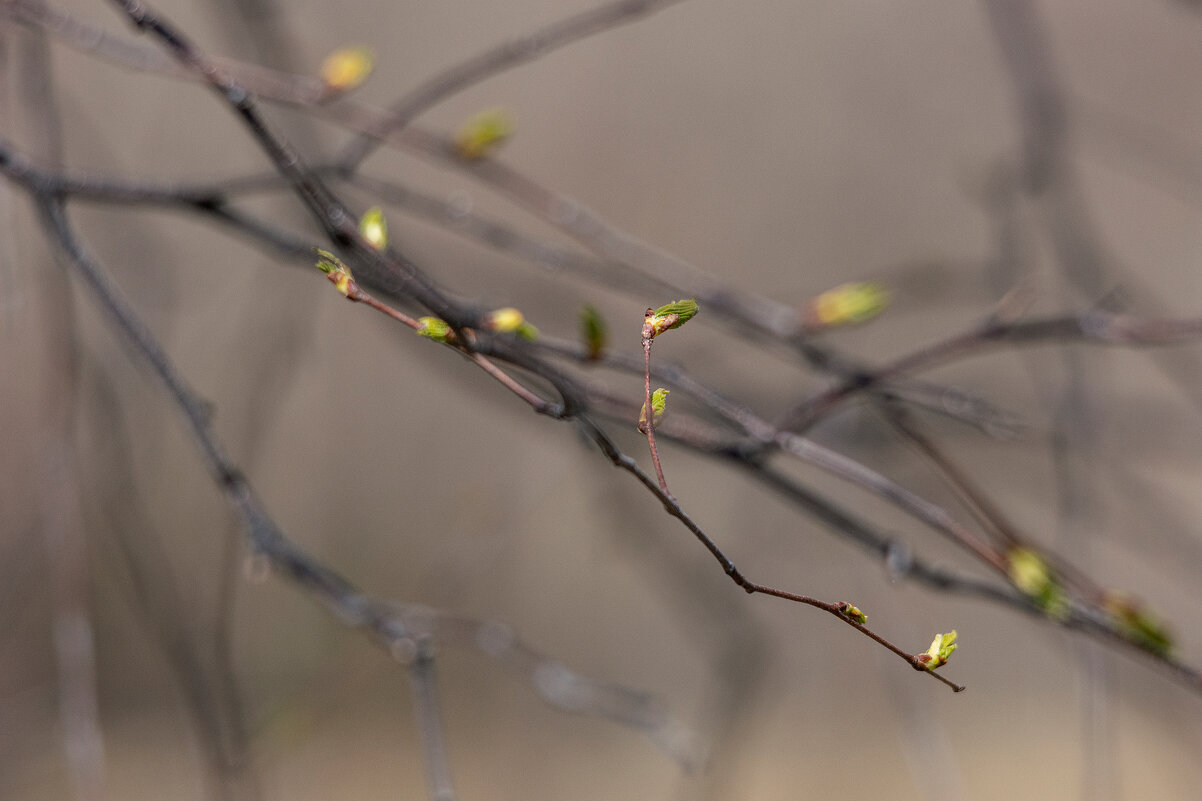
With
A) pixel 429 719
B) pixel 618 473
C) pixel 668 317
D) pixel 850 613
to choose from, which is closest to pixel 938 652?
pixel 850 613

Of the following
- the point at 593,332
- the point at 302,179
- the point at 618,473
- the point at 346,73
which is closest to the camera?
the point at 302,179

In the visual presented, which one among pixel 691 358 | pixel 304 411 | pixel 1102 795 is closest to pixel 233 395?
pixel 304 411

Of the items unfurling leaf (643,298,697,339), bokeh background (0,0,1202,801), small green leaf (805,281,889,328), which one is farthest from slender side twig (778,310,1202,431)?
bokeh background (0,0,1202,801)

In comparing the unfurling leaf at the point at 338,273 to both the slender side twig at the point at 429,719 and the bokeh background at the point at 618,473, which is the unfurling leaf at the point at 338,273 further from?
the bokeh background at the point at 618,473

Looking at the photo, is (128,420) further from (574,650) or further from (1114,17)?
(1114,17)

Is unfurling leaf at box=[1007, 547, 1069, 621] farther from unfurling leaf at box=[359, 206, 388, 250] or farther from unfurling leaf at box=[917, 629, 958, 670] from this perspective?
unfurling leaf at box=[359, 206, 388, 250]

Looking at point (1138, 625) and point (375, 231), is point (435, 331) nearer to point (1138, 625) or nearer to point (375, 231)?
point (375, 231)
